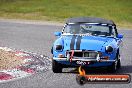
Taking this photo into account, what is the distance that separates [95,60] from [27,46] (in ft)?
23.5

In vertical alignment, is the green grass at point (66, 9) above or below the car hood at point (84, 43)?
below

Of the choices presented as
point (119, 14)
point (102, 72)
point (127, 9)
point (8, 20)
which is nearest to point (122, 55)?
point (102, 72)

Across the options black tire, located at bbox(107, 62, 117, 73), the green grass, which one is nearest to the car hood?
black tire, located at bbox(107, 62, 117, 73)

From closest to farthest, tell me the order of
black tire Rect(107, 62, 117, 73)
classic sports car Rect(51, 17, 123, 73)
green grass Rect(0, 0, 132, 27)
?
classic sports car Rect(51, 17, 123, 73) < black tire Rect(107, 62, 117, 73) < green grass Rect(0, 0, 132, 27)

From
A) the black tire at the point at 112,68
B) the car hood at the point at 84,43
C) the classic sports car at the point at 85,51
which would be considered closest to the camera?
the classic sports car at the point at 85,51

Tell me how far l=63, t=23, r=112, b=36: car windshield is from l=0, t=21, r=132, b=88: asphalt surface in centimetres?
126

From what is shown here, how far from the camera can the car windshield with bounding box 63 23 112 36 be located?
49.1 feet

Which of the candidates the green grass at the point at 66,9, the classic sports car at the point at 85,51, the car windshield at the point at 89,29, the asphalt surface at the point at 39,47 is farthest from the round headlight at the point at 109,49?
the green grass at the point at 66,9

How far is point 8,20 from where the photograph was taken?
114 feet

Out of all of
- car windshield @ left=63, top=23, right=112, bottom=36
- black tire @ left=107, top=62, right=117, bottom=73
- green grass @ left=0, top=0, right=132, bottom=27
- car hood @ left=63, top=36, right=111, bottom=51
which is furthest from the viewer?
green grass @ left=0, top=0, right=132, bottom=27

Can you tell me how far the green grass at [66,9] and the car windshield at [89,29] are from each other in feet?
62.2

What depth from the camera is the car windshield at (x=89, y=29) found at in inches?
590

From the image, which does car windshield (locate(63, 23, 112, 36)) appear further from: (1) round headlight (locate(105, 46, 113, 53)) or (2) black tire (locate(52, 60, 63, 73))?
(2) black tire (locate(52, 60, 63, 73))

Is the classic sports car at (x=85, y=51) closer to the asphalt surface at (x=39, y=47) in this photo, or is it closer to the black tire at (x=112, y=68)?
the black tire at (x=112, y=68)
